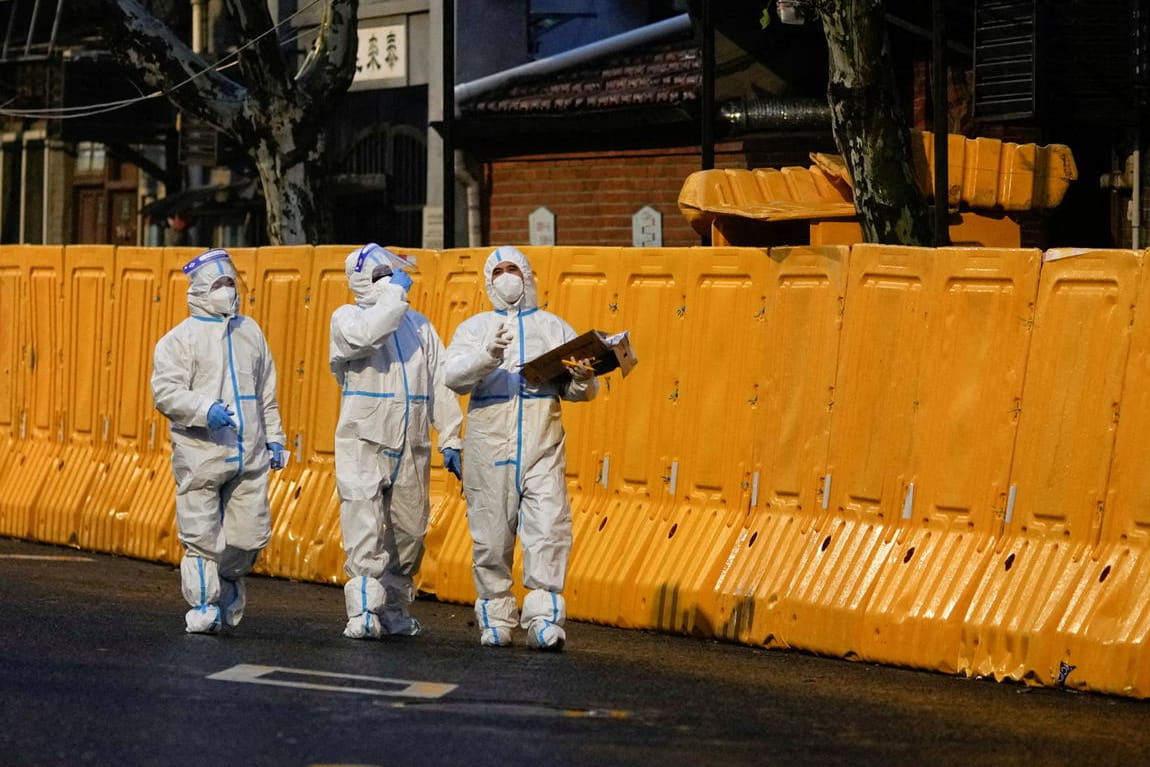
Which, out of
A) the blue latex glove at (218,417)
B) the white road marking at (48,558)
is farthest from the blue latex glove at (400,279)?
the white road marking at (48,558)

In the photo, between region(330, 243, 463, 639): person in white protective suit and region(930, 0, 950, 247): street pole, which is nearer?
region(330, 243, 463, 639): person in white protective suit

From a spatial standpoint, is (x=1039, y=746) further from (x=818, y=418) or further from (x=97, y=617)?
(x=97, y=617)

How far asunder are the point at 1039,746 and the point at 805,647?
2.72 meters

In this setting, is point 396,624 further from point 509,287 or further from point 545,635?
point 509,287

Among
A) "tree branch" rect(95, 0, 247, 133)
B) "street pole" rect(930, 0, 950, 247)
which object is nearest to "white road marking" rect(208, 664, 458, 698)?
"street pole" rect(930, 0, 950, 247)

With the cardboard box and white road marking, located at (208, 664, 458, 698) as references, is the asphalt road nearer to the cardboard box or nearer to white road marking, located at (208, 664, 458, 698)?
white road marking, located at (208, 664, 458, 698)

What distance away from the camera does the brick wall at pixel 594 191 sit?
21875 millimetres

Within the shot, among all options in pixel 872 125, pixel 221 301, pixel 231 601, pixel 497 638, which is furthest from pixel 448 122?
pixel 497 638

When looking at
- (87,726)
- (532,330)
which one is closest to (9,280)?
(532,330)

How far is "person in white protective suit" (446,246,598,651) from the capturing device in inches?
418

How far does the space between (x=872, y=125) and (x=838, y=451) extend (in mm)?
3230

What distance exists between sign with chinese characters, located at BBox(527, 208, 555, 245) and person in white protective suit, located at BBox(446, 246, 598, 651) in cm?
1199

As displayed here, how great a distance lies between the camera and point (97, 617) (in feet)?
37.3

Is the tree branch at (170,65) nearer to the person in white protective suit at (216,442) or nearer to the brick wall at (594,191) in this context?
the brick wall at (594,191)
